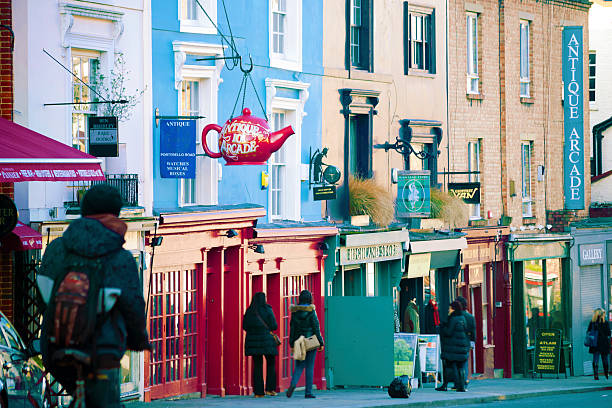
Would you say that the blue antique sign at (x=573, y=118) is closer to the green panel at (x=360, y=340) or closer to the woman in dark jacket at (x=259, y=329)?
the green panel at (x=360, y=340)

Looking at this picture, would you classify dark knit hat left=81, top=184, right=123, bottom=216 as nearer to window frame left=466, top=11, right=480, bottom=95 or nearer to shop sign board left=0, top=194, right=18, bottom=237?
shop sign board left=0, top=194, right=18, bottom=237

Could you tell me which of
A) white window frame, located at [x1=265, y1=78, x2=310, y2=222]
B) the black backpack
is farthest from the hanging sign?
white window frame, located at [x1=265, y1=78, x2=310, y2=222]

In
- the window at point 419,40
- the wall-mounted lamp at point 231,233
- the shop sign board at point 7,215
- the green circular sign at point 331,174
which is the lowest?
the wall-mounted lamp at point 231,233

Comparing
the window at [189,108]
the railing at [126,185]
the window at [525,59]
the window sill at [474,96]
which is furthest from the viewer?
the window at [525,59]

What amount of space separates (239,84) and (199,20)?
1729mm

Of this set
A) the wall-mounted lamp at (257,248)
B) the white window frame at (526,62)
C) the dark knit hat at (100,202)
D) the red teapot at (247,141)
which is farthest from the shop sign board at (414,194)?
the dark knit hat at (100,202)

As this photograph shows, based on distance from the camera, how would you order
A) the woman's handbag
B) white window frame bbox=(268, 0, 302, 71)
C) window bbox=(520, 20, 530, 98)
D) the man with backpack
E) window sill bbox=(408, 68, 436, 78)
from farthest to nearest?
window bbox=(520, 20, 530, 98) → window sill bbox=(408, 68, 436, 78) → white window frame bbox=(268, 0, 302, 71) → the woman's handbag → the man with backpack

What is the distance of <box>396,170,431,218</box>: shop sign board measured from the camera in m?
28.9

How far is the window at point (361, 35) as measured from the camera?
2833 centimetres

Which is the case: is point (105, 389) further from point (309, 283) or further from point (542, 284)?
point (542, 284)

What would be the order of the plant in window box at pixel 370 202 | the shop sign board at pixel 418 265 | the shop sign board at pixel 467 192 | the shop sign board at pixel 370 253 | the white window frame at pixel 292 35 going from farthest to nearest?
the shop sign board at pixel 467 192 < the shop sign board at pixel 418 265 < the plant in window box at pixel 370 202 < the shop sign board at pixel 370 253 < the white window frame at pixel 292 35

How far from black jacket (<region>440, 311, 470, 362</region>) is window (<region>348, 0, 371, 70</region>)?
7318mm

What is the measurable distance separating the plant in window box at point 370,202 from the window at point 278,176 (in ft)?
8.52

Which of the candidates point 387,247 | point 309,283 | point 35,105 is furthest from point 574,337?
point 35,105
